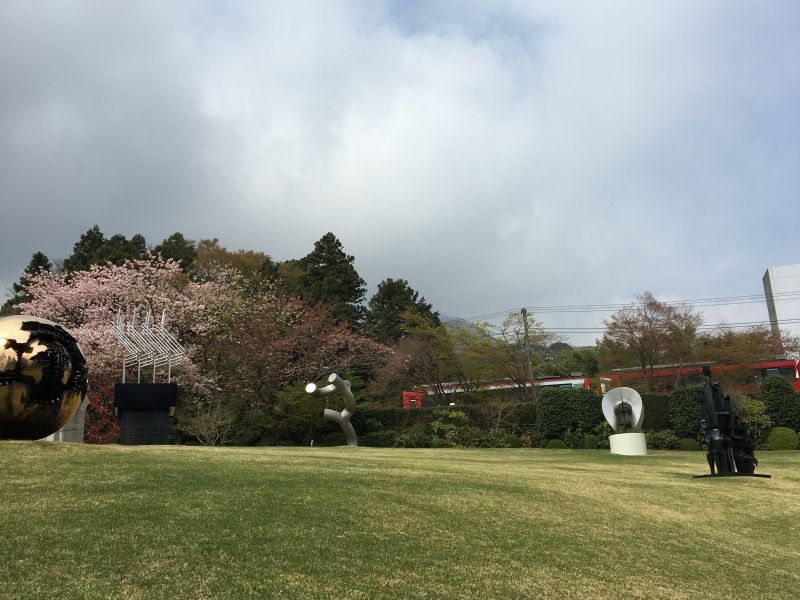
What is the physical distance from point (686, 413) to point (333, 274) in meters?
35.2

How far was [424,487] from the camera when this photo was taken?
33.8ft

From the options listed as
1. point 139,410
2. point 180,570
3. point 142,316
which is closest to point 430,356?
point 142,316

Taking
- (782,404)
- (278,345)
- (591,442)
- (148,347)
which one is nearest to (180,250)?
(278,345)

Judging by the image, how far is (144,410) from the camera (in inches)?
821

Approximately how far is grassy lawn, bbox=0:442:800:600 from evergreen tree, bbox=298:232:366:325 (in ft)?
142

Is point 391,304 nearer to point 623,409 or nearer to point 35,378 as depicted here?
point 623,409

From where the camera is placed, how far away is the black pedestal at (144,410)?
2059 cm

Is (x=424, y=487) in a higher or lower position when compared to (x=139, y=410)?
lower

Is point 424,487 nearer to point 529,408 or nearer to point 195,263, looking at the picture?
point 529,408

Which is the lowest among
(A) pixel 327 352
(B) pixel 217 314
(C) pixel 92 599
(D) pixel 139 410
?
(C) pixel 92 599

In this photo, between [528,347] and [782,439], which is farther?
[528,347]

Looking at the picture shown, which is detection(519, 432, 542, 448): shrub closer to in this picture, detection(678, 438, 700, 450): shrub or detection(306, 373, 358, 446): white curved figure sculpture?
detection(678, 438, 700, 450): shrub

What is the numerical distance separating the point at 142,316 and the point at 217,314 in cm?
430

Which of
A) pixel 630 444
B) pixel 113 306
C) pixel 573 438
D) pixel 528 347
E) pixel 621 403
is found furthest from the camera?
pixel 528 347
